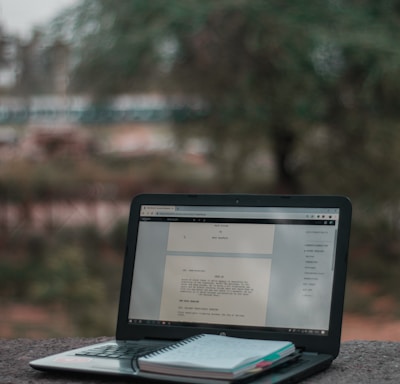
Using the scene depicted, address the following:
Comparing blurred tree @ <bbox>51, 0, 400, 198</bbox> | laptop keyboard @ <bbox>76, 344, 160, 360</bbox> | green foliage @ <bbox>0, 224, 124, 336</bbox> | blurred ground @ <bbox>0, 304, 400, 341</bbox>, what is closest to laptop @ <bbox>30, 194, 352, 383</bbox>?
laptop keyboard @ <bbox>76, 344, 160, 360</bbox>

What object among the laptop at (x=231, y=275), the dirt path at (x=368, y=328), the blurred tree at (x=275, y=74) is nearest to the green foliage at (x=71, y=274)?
the blurred tree at (x=275, y=74)

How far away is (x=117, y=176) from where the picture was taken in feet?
25.7

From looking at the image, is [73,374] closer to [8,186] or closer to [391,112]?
[391,112]

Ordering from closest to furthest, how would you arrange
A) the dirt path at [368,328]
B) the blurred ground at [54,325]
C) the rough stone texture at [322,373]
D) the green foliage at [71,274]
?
the rough stone texture at [322,373], the blurred ground at [54,325], the dirt path at [368,328], the green foliage at [71,274]

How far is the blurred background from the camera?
6223 mm

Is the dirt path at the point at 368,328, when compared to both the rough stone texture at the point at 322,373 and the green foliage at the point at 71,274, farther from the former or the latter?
the rough stone texture at the point at 322,373

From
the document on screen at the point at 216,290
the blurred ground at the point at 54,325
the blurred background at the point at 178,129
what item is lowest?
the blurred ground at the point at 54,325

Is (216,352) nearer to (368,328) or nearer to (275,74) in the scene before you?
(368,328)

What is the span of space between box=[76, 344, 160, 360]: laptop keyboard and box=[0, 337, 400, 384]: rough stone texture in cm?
4

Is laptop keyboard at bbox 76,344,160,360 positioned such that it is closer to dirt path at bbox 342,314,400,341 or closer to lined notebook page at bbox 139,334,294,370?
lined notebook page at bbox 139,334,294,370

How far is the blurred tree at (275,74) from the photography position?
6191 mm

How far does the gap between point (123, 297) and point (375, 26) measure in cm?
539

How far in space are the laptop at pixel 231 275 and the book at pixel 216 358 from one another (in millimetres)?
53

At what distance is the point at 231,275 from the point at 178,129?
620 centimetres
